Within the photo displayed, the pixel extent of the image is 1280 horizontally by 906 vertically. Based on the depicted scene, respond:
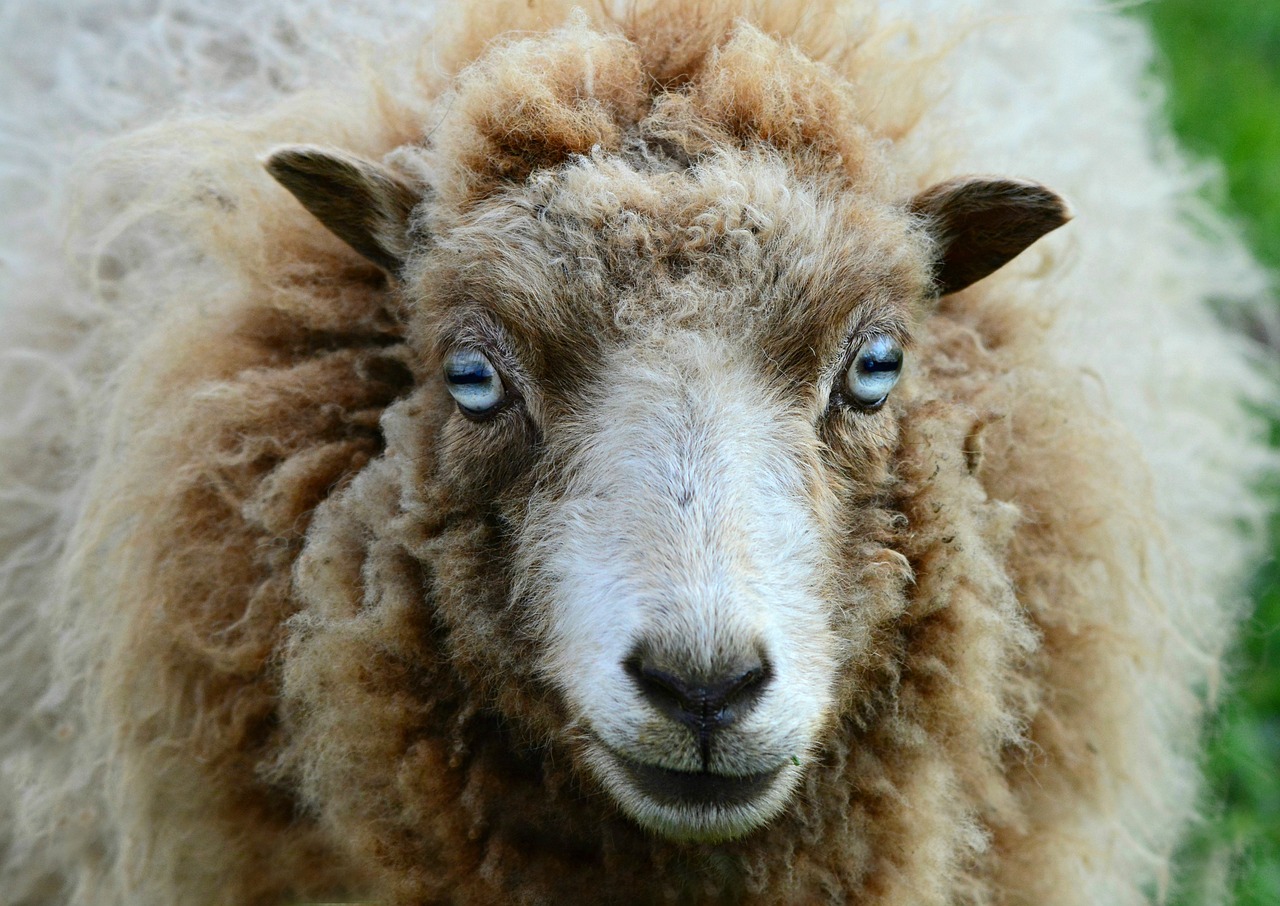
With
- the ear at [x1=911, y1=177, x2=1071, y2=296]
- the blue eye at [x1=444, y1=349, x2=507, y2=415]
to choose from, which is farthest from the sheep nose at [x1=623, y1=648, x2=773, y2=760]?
the ear at [x1=911, y1=177, x2=1071, y2=296]

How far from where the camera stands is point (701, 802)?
7.60 ft

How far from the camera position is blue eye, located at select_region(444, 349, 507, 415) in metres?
2.59

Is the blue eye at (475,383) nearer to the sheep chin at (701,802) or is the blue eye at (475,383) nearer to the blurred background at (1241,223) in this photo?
the sheep chin at (701,802)

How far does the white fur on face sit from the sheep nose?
0.6 inches

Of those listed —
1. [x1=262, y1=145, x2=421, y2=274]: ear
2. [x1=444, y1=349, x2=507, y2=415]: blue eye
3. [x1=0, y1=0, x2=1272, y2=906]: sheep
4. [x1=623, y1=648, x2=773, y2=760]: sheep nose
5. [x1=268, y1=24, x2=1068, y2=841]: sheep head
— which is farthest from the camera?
[x1=262, y1=145, x2=421, y2=274]: ear

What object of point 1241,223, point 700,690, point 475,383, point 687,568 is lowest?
point 700,690

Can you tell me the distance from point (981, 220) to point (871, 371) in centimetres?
49

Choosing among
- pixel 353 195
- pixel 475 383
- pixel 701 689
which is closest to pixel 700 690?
pixel 701 689

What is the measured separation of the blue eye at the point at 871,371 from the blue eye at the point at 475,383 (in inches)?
28.1

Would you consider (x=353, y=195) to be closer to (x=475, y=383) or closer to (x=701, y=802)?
(x=475, y=383)

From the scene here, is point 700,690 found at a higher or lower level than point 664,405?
lower

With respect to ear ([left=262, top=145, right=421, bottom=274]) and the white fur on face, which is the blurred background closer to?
the white fur on face

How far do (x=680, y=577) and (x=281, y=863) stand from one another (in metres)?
1.41

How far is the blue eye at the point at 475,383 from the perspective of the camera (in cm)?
259
